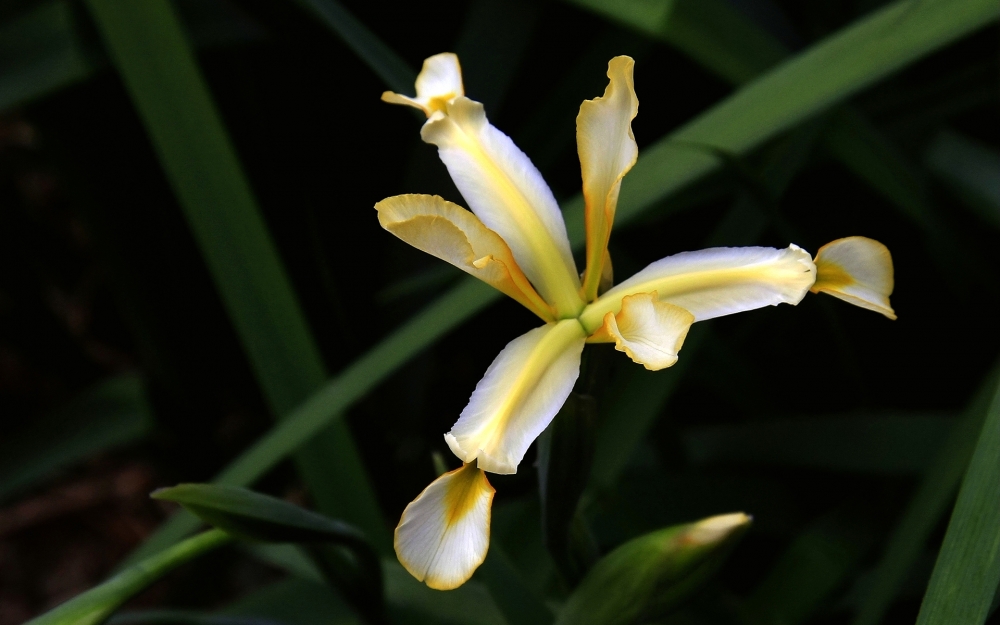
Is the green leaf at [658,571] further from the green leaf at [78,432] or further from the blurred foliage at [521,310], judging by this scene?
the green leaf at [78,432]

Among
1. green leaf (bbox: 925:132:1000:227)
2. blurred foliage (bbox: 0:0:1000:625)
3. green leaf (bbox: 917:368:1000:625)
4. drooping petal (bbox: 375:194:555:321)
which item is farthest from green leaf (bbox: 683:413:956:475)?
drooping petal (bbox: 375:194:555:321)

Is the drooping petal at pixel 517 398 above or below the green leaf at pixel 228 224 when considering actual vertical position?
below

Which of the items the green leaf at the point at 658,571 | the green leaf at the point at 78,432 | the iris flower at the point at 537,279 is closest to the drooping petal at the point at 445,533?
the iris flower at the point at 537,279

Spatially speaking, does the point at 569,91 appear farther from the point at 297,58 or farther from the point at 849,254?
the point at 849,254

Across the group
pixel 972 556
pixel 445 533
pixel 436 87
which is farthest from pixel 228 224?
pixel 972 556

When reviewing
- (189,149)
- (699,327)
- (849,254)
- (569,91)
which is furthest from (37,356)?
(849,254)

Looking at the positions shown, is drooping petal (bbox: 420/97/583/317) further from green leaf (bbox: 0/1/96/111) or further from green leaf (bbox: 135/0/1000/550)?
green leaf (bbox: 0/1/96/111)
